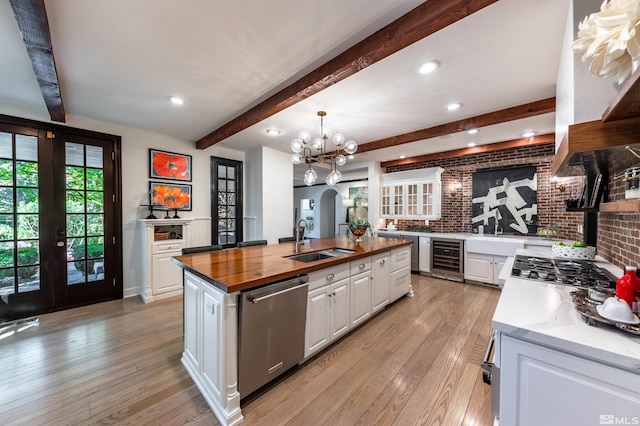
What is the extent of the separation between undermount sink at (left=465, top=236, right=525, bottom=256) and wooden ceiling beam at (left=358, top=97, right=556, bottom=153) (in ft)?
6.55

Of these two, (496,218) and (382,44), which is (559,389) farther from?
(496,218)

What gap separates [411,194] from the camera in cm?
555

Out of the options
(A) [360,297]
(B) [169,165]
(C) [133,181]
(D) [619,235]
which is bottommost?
(A) [360,297]

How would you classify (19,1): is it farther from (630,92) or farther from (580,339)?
(580,339)

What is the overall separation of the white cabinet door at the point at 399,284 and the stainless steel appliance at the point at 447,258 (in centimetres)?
140

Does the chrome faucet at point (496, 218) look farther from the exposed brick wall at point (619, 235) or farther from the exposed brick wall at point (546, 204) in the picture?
the exposed brick wall at point (619, 235)

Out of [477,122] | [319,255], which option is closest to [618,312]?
[319,255]

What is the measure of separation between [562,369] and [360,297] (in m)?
1.82

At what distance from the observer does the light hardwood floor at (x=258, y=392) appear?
1.57 meters

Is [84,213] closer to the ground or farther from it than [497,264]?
farther from it

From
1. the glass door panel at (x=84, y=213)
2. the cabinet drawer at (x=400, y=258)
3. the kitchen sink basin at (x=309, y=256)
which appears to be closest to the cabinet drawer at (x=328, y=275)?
the kitchen sink basin at (x=309, y=256)

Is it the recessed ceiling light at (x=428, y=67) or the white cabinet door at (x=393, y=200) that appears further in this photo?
the white cabinet door at (x=393, y=200)

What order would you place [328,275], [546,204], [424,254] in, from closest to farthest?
1. [328,275]
2. [546,204]
3. [424,254]

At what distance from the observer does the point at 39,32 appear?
158 centimetres
